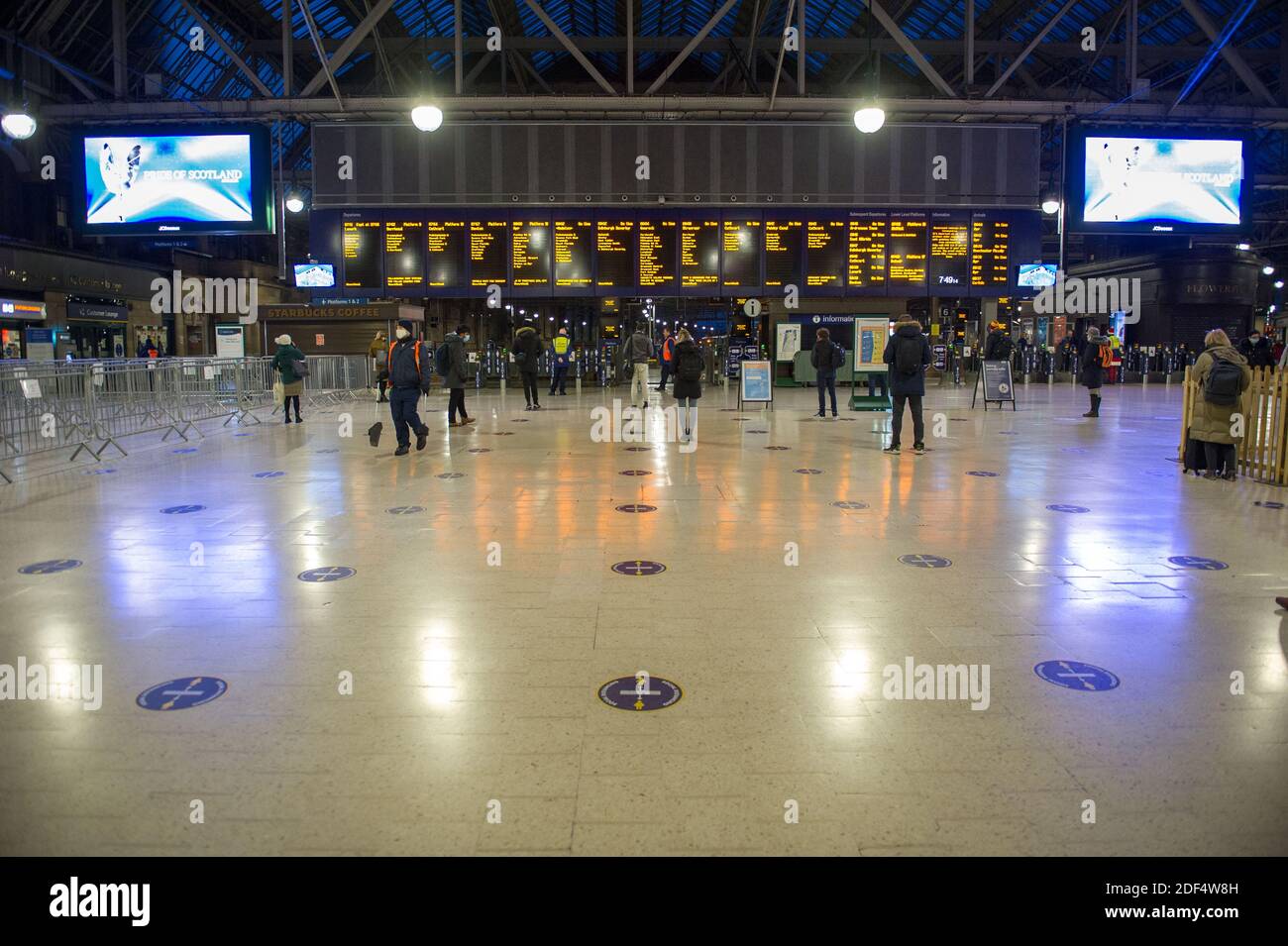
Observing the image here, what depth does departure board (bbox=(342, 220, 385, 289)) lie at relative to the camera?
2058 centimetres

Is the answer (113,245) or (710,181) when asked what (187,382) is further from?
(113,245)

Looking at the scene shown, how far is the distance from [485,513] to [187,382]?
29.1 feet

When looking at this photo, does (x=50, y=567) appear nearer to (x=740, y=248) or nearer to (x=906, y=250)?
(x=740, y=248)

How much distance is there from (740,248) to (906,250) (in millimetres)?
3807

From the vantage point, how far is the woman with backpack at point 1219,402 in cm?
838

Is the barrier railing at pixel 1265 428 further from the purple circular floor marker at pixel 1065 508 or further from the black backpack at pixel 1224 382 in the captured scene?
the purple circular floor marker at pixel 1065 508

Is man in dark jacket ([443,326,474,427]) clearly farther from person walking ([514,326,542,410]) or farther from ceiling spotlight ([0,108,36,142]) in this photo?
ceiling spotlight ([0,108,36,142])

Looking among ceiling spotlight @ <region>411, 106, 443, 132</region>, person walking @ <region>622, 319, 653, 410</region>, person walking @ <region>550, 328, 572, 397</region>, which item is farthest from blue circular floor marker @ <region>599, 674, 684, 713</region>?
person walking @ <region>550, 328, 572, 397</region>

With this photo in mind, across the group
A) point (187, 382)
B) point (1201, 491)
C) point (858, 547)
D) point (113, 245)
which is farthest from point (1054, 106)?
point (113, 245)

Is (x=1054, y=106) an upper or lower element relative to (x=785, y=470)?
upper

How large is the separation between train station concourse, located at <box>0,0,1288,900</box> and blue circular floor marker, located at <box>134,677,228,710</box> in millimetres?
24

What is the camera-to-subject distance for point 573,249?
2064cm

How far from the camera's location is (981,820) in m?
2.54

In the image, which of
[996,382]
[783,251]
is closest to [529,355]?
[783,251]
